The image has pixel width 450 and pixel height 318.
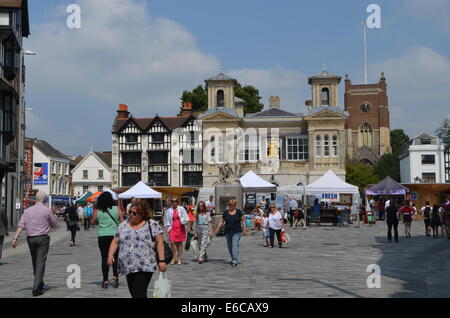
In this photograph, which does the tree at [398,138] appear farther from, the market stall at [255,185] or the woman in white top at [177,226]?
the woman in white top at [177,226]

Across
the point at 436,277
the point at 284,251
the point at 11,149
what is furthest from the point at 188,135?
the point at 436,277

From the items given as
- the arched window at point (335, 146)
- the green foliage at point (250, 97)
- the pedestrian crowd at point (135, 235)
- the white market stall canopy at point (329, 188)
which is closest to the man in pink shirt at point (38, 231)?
the pedestrian crowd at point (135, 235)

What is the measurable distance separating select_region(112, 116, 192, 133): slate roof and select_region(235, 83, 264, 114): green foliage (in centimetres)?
910

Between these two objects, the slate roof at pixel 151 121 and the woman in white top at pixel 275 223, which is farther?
the slate roof at pixel 151 121

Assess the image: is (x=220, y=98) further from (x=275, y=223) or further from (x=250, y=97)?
(x=275, y=223)

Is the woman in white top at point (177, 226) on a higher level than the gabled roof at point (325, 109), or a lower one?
lower

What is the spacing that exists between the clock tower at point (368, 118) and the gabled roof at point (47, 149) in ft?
152

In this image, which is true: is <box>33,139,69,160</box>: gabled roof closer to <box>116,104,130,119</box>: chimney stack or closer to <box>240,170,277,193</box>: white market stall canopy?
<box>116,104,130,119</box>: chimney stack

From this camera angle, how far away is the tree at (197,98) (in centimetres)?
7600

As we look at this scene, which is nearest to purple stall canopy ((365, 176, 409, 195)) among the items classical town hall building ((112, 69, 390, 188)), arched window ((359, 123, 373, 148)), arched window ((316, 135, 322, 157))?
classical town hall building ((112, 69, 390, 188))

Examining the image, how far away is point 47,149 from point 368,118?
52487 mm
